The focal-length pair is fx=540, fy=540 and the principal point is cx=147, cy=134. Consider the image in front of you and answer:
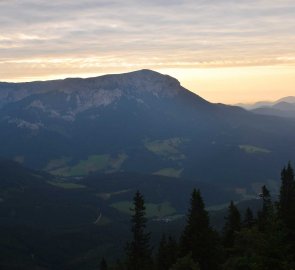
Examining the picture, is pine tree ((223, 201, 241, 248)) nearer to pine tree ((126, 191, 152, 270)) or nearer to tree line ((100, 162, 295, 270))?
tree line ((100, 162, 295, 270))

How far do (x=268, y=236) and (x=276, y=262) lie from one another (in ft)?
5.01

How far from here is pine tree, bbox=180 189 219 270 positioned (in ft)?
173

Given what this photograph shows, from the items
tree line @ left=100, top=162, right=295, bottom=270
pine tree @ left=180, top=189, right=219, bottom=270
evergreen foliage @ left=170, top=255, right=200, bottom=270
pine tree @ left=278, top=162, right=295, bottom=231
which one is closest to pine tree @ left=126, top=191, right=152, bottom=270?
tree line @ left=100, top=162, right=295, bottom=270

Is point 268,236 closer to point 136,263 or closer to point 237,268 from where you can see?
point 237,268

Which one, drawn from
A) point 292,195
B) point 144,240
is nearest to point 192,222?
point 144,240

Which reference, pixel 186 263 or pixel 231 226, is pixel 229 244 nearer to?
pixel 231 226

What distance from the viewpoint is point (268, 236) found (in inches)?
1240

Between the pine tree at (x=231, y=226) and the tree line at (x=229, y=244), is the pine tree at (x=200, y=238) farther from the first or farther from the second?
the pine tree at (x=231, y=226)

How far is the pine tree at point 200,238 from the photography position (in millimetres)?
52781

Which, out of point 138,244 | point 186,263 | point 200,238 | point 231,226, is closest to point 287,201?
point 231,226

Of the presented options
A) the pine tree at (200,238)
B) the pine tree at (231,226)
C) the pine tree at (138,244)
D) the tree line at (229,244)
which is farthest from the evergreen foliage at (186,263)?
the pine tree at (231,226)

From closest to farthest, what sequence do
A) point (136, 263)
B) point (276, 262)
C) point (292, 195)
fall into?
point (276, 262) < point (136, 263) < point (292, 195)

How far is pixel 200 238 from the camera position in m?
52.9

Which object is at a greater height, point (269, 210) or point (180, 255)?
point (269, 210)
